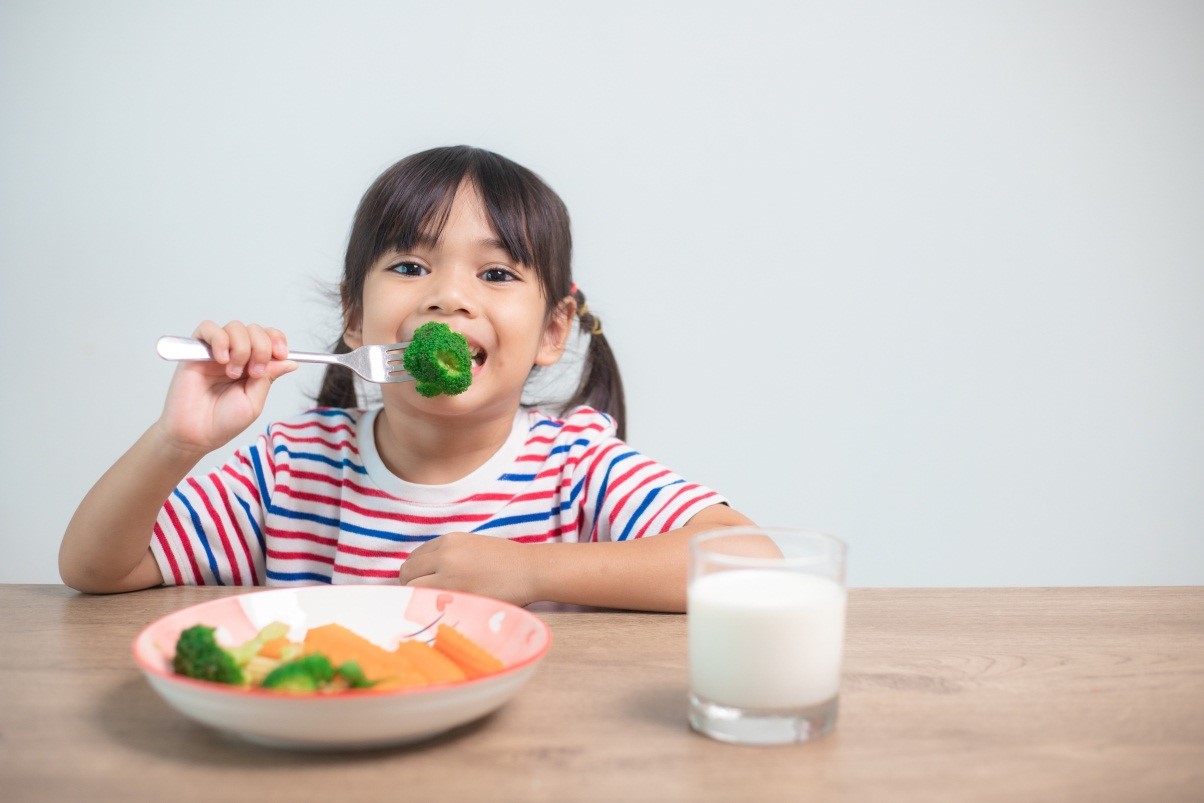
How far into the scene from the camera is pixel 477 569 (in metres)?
1.09

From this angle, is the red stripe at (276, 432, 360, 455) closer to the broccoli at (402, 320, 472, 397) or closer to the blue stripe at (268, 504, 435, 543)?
the blue stripe at (268, 504, 435, 543)

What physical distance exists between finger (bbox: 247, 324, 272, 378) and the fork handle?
0.08ft

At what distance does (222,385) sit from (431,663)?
1.80 ft

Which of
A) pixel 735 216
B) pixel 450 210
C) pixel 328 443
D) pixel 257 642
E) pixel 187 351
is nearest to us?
pixel 257 642

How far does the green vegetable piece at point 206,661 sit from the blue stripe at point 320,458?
77 centimetres

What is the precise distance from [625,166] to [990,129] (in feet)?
2.71

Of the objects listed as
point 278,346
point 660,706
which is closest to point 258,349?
point 278,346

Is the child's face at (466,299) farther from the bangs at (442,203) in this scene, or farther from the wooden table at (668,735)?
the wooden table at (668,735)

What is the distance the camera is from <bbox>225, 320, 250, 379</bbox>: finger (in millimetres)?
1089

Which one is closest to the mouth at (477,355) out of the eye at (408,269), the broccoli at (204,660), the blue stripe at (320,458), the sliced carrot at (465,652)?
the eye at (408,269)

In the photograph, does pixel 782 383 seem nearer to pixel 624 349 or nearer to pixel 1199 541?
pixel 624 349

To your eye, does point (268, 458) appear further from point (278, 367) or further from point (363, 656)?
point (363, 656)

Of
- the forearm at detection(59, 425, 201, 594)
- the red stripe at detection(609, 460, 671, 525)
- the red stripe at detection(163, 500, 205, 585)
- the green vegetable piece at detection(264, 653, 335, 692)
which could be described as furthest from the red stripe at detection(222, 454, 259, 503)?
the green vegetable piece at detection(264, 653, 335, 692)

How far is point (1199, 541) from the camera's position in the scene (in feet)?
8.70
